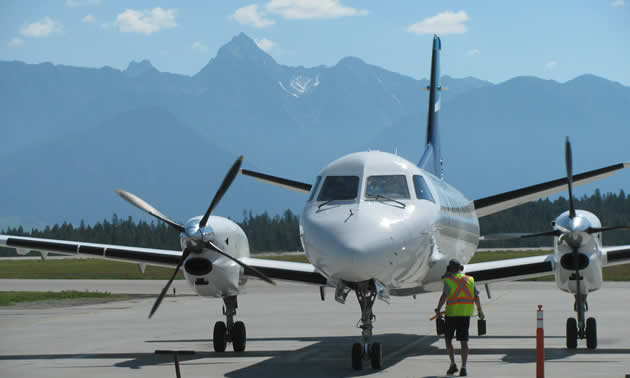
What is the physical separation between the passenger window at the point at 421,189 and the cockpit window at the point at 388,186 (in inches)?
9.0

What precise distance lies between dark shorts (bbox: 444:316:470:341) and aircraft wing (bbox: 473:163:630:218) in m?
5.02

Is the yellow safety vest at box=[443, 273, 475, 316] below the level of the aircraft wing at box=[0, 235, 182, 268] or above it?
below

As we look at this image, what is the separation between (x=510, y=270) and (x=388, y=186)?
3.74 metres

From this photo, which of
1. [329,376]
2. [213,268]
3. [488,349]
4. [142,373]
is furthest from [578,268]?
[142,373]

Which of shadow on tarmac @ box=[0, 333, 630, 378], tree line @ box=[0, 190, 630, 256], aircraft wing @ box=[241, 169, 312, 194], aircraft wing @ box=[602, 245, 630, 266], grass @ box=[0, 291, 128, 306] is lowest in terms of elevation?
shadow on tarmac @ box=[0, 333, 630, 378]

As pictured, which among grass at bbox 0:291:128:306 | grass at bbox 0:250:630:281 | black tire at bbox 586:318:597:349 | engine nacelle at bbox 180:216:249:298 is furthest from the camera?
grass at bbox 0:250:630:281

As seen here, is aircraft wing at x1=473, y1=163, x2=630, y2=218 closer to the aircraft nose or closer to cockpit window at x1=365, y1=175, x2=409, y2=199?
cockpit window at x1=365, y1=175, x2=409, y2=199

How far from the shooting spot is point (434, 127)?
23.9 metres

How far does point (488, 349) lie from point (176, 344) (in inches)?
234

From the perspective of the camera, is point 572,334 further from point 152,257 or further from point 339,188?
point 152,257

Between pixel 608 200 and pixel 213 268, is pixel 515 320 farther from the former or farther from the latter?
pixel 608 200

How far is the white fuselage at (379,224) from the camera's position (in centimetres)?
1140

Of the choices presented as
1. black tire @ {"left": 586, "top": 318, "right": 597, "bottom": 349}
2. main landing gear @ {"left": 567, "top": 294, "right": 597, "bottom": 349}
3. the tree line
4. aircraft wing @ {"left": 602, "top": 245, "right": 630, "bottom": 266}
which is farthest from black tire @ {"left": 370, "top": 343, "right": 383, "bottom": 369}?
the tree line

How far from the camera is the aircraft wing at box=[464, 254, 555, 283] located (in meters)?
15.5
